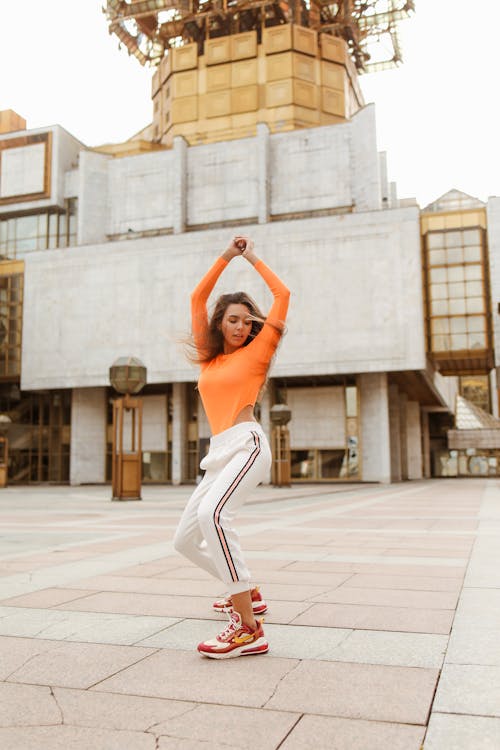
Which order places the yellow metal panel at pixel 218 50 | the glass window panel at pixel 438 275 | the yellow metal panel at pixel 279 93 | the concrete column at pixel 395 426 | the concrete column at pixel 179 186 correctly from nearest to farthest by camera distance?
the glass window panel at pixel 438 275
the concrete column at pixel 395 426
the concrete column at pixel 179 186
the yellow metal panel at pixel 279 93
the yellow metal panel at pixel 218 50

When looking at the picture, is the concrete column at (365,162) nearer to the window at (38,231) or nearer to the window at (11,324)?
the window at (38,231)

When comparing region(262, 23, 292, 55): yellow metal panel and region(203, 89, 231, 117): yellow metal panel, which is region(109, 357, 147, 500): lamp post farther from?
region(262, 23, 292, 55): yellow metal panel

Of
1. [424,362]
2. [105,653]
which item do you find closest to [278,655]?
[105,653]

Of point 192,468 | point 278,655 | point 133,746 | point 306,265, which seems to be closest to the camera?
point 133,746

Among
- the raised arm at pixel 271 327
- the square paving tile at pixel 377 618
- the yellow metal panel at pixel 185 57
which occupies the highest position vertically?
the yellow metal panel at pixel 185 57

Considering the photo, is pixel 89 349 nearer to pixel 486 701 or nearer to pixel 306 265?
pixel 306 265

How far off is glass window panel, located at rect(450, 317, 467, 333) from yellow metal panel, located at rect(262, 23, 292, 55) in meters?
23.6

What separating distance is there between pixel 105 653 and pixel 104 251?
40.1m

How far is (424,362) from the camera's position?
1404 inches

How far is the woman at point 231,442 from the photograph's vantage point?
3303mm

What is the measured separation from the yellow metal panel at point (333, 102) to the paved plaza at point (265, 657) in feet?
159

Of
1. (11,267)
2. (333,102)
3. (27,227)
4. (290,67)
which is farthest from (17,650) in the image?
(333,102)

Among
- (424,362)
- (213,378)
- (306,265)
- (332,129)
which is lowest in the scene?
(213,378)

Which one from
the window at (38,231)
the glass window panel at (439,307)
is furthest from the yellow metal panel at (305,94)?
the glass window panel at (439,307)
